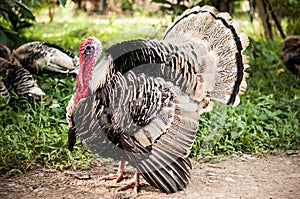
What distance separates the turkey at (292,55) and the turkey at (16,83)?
3.57m

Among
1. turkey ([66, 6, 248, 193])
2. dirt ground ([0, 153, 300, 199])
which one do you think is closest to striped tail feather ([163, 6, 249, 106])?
turkey ([66, 6, 248, 193])

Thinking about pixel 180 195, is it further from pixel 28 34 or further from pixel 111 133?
pixel 28 34

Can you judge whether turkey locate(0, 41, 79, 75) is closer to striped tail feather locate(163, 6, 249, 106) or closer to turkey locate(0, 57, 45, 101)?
turkey locate(0, 57, 45, 101)

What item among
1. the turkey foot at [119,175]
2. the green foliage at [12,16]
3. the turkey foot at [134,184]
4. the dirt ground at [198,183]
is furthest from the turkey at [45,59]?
the turkey foot at [134,184]

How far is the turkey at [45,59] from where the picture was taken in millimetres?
5641

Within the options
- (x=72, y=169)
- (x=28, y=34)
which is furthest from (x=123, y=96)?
(x=28, y=34)

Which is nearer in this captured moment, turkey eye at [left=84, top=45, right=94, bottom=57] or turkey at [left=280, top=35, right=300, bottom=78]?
turkey eye at [left=84, top=45, right=94, bottom=57]

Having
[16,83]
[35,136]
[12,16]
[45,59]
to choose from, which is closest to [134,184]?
[35,136]

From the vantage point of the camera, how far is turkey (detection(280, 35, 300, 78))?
21.2 ft

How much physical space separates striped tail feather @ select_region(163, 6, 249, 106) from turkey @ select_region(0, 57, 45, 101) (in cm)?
180

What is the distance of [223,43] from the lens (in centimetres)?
396

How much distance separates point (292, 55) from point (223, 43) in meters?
2.93

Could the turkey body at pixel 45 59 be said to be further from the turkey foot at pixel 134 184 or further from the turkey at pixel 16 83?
the turkey foot at pixel 134 184

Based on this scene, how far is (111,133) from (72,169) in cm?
90
